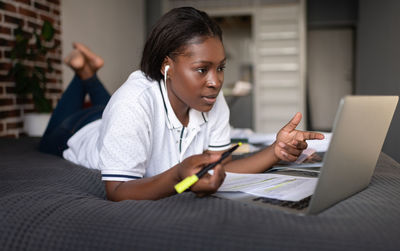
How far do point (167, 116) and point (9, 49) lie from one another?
7.04 feet

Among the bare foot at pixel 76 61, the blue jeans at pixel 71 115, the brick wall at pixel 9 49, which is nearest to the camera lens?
the blue jeans at pixel 71 115

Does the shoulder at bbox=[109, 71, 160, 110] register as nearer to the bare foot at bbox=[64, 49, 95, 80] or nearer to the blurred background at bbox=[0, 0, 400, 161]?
the bare foot at bbox=[64, 49, 95, 80]

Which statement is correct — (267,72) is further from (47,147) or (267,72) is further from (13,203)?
(13,203)

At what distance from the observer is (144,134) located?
39.9 inches

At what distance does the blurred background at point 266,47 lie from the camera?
279 centimetres

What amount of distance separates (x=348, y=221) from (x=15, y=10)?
292 centimetres

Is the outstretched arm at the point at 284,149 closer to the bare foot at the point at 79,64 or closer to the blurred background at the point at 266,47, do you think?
the blurred background at the point at 266,47

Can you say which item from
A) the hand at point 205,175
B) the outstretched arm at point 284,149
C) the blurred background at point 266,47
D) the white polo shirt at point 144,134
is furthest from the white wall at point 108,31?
the hand at point 205,175

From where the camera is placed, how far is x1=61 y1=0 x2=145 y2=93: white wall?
3678 millimetres

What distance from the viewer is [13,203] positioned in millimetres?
827

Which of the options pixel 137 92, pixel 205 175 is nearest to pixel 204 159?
pixel 205 175

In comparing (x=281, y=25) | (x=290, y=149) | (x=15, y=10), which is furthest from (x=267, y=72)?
(x=290, y=149)

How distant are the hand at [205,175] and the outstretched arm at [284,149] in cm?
38

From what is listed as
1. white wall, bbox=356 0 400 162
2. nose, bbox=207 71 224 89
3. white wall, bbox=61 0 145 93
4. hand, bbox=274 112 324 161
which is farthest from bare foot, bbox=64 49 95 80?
white wall, bbox=356 0 400 162
